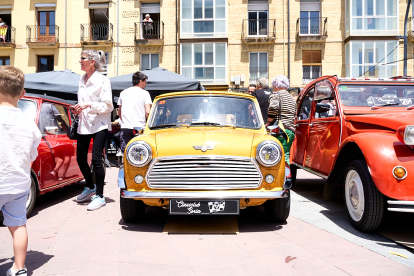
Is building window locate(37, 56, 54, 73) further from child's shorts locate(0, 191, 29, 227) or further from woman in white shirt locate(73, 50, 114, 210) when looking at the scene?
child's shorts locate(0, 191, 29, 227)

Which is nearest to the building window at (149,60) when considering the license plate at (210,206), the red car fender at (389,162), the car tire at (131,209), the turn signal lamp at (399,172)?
the car tire at (131,209)

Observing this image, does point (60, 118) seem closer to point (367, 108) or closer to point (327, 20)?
point (367, 108)

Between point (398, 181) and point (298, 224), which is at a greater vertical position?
point (398, 181)

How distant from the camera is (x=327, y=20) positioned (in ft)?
79.7

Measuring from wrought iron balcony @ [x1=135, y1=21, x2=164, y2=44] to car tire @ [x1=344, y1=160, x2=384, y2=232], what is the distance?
871 inches

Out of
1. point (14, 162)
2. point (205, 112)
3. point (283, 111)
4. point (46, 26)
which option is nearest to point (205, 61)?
point (46, 26)

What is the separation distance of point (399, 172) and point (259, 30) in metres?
22.6

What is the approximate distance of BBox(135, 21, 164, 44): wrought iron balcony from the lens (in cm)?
2466

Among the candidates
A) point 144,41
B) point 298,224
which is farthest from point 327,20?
point 298,224

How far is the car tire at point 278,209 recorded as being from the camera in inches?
159

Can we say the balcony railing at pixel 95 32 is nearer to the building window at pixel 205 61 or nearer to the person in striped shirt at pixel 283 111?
the building window at pixel 205 61

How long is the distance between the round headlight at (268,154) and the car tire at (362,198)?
0.85m

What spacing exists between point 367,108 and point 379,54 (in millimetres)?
21207

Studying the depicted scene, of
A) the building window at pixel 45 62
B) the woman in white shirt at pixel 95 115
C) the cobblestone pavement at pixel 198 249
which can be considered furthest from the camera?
the building window at pixel 45 62
